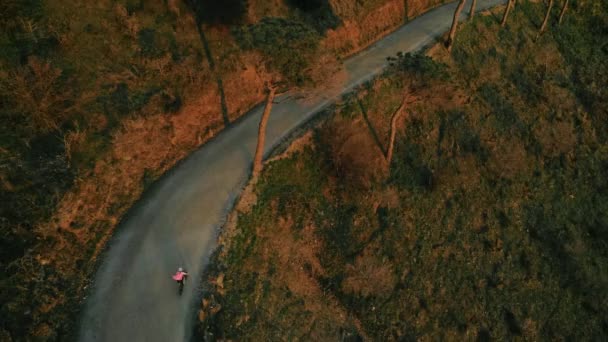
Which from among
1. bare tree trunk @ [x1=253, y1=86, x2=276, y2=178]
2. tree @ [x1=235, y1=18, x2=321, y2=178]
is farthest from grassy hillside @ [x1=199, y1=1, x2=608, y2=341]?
tree @ [x1=235, y1=18, x2=321, y2=178]

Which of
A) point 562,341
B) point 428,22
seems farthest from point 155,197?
point 428,22

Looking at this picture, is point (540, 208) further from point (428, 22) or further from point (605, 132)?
point (428, 22)

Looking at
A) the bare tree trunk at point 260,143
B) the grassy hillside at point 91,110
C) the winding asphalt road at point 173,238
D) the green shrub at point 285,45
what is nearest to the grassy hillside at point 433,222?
the bare tree trunk at point 260,143

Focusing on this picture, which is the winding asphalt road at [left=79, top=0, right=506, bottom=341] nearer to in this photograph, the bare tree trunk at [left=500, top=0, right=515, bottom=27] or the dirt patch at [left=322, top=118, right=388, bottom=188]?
the dirt patch at [left=322, top=118, right=388, bottom=188]

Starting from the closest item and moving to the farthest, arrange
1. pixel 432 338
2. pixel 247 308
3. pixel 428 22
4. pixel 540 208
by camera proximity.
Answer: pixel 247 308 < pixel 432 338 < pixel 540 208 < pixel 428 22

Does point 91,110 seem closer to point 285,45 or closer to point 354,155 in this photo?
point 285,45

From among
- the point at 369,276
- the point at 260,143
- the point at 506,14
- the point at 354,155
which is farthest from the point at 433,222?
the point at 506,14
